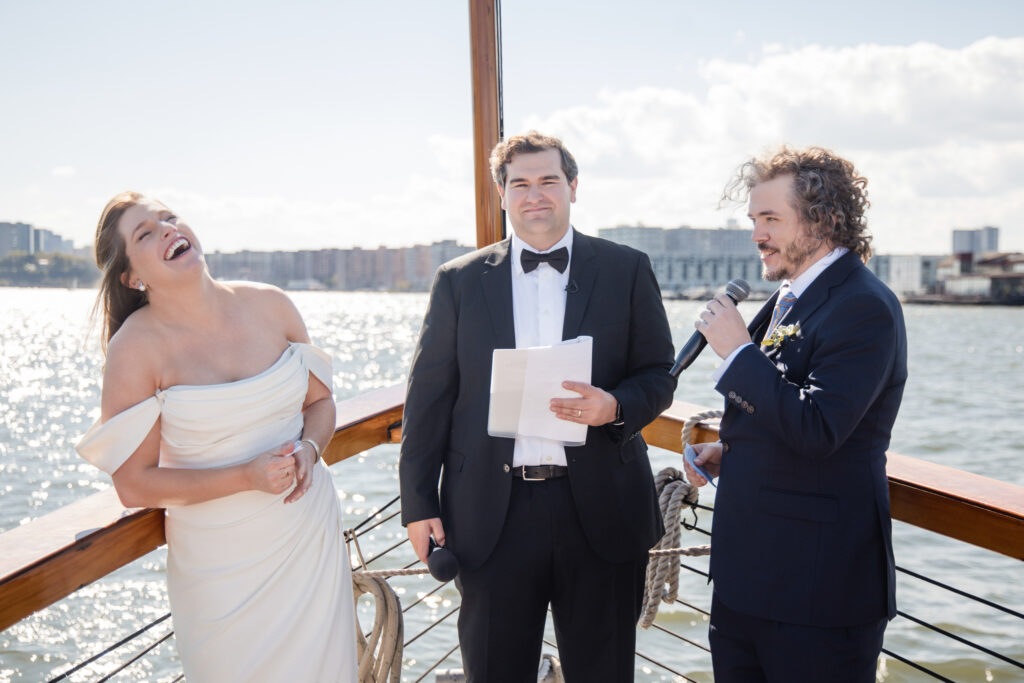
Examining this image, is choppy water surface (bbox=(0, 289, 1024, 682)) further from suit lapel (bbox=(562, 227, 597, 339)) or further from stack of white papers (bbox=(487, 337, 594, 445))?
suit lapel (bbox=(562, 227, 597, 339))

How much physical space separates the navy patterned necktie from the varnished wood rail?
40 centimetres

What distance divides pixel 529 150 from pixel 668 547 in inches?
47.9

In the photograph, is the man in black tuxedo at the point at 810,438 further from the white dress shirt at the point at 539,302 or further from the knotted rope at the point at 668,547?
the knotted rope at the point at 668,547

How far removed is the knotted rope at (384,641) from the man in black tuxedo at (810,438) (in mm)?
922

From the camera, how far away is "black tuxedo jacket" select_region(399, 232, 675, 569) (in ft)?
6.05

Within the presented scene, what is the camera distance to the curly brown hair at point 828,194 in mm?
1550

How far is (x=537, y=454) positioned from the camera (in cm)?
186

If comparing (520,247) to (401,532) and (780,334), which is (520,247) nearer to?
(780,334)

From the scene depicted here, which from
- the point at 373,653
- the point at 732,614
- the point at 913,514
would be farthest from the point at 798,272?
the point at 373,653

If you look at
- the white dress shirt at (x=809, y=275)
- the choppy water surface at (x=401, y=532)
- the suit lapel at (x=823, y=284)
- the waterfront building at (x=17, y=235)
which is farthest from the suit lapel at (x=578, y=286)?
the waterfront building at (x=17, y=235)

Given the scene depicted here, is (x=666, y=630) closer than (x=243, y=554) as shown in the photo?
No

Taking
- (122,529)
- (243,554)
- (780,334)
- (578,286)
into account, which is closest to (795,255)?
(780,334)

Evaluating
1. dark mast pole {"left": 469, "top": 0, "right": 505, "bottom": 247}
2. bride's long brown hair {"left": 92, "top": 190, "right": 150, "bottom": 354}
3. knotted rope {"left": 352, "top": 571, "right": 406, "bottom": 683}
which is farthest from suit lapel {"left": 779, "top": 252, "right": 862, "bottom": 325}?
bride's long brown hair {"left": 92, "top": 190, "right": 150, "bottom": 354}

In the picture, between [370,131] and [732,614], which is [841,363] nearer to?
[732,614]
